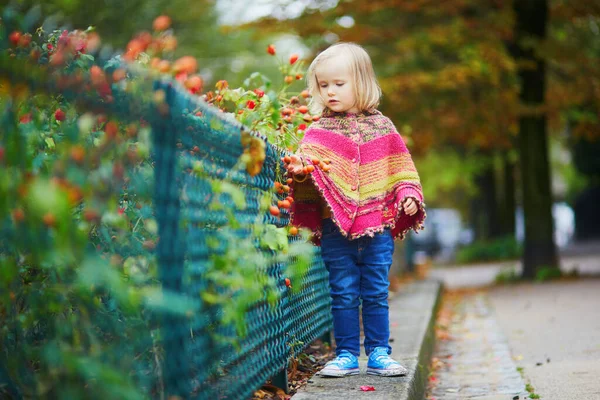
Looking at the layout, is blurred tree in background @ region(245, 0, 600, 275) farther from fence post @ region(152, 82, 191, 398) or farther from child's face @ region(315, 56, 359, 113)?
fence post @ region(152, 82, 191, 398)

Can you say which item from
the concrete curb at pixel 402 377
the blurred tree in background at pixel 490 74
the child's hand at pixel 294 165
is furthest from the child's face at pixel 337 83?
the blurred tree in background at pixel 490 74

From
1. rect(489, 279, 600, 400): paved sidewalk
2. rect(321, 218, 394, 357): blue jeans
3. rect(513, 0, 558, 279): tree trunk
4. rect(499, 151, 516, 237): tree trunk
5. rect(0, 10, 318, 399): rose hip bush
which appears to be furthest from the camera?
rect(499, 151, 516, 237): tree trunk

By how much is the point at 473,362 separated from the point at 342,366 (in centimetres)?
236

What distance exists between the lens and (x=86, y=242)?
6.80ft

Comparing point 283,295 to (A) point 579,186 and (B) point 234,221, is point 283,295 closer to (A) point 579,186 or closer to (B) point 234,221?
(B) point 234,221

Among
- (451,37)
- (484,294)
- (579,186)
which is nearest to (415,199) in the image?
(484,294)

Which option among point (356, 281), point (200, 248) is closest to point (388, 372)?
point (356, 281)

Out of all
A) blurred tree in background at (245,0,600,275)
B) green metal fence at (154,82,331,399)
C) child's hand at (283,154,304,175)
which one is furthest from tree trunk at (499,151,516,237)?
green metal fence at (154,82,331,399)

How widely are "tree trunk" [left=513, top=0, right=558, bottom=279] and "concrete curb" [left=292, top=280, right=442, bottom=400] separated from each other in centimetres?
568

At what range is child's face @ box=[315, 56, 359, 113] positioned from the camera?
3.94 m

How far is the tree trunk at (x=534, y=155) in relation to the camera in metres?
13.0

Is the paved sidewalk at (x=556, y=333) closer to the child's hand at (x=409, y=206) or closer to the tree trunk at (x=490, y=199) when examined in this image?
the child's hand at (x=409, y=206)

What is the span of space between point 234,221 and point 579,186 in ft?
101

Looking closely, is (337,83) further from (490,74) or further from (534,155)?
(534,155)
